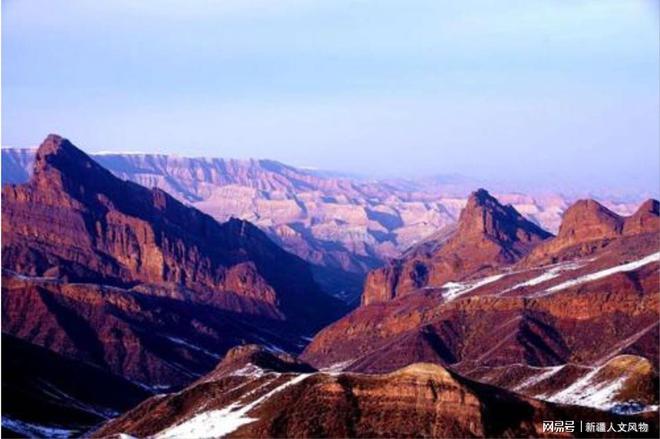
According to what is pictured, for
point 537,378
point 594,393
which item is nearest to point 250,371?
point 537,378

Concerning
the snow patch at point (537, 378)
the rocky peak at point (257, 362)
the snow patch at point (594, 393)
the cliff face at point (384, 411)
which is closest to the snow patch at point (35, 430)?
the rocky peak at point (257, 362)

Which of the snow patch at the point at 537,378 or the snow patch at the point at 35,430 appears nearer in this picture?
the snow patch at the point at 35,430

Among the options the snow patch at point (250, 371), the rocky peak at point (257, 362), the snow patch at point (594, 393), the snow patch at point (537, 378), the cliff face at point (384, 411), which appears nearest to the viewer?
the cliff face at point (384, 411)

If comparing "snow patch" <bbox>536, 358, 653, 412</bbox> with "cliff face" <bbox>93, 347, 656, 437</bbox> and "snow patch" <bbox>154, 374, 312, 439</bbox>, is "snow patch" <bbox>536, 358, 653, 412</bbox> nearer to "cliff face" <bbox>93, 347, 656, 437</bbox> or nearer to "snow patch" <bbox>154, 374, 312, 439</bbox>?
"cliff face" <bbox>93, 347, 656, 437</bbox>

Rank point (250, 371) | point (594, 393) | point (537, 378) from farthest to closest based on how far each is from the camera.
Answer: point (537, 378)
point (250, 371)
point (594, 393)

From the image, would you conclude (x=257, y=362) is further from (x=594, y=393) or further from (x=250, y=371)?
(x=594, y=393)

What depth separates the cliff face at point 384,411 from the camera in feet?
390

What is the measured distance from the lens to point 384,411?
4798 inches

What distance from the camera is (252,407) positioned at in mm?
Result: 131875

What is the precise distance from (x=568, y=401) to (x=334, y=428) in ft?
98.7

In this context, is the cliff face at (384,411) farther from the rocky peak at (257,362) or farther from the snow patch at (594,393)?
the rocky peak at (257,362)

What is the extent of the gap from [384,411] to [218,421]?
59.5 ft

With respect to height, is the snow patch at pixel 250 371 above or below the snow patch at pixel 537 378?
above

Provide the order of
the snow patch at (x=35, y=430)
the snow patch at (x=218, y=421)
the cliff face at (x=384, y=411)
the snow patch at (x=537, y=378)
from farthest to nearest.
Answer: the snow patch at (x=537, y=378)
the snow patch at (x=35, y=430)
the snow patch at (x=218, y=421)
the cliff face at (x=384, y=411)
